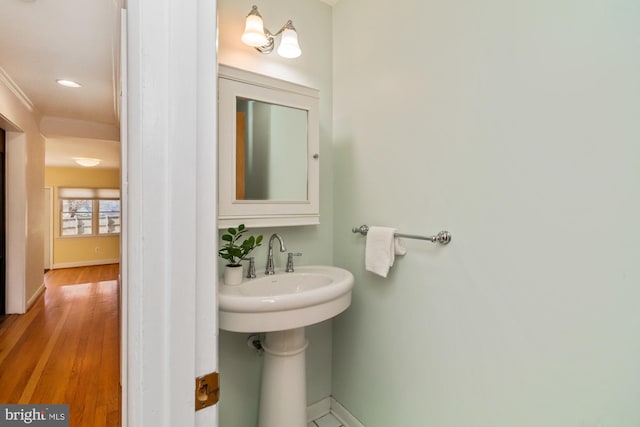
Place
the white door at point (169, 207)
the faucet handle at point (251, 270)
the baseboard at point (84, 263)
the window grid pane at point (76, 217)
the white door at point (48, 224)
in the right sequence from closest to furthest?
the white door at point (169, 207)
the faucet handle at point (251, 270)
the white door at point (48, 224)
the baseboard at point (84, 263)
the window grid pane at point (76, 217)

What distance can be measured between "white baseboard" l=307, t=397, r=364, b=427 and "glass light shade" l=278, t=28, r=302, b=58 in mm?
1835

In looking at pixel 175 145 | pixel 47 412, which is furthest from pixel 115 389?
pixel 175 145

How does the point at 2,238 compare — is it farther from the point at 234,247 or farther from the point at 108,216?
the point at 108,216

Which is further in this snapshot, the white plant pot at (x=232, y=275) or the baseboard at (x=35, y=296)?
the baseboard at (x=35, y=296)

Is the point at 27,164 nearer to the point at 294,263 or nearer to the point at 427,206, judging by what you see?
the point at 294,263

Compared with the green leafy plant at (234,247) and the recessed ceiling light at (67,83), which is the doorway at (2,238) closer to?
the recessed ceiling light at (67,83)

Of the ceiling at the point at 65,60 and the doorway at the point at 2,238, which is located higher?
the ceiling at the point at 65,60

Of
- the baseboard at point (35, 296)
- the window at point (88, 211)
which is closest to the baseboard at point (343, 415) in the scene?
the baseboard at point (35, 296)

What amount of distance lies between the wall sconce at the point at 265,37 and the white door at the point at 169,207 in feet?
3.09

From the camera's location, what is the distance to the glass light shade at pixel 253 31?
129cm

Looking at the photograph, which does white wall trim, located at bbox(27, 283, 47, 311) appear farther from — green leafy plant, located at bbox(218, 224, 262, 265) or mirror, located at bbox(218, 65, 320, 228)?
mirror, located at bbox(218, 65, 320, 228)

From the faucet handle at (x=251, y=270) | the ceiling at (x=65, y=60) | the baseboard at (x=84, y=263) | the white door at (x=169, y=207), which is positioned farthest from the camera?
the baseboard at (x=84, y=263)

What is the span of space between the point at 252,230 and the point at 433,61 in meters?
1.06

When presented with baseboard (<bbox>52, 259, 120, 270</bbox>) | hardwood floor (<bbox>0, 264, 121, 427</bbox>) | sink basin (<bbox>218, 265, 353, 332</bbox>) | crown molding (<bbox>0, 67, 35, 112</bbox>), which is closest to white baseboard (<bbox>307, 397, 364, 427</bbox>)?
sink basin (<bbox>218, 265, 353, 332</bbox>)
